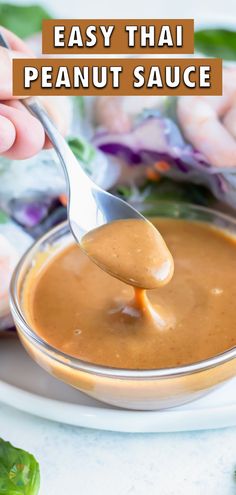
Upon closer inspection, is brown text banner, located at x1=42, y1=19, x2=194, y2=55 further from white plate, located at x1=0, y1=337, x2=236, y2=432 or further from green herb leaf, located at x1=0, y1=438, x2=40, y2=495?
green herb leaf, located at x1=0, y1=438, x2=40, y2=495

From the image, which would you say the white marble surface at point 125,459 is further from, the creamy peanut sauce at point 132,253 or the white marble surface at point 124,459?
the creamy peanut sauce at point 132,253

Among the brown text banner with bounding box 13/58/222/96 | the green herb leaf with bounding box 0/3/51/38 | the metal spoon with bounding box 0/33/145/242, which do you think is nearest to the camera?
the metal spoon with bounding box 0/33/145/242

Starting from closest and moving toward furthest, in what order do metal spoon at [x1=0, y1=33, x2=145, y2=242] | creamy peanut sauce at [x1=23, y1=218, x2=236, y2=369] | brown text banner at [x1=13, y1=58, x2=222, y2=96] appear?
creamy peanut sauce at [x1=23, y1=218, x2=236, y2=369], metal spoon at [x1=0, y1=33, x2=145, y2=242], brown text banner at [x1=13, y1=58, x2=222, y2=96]

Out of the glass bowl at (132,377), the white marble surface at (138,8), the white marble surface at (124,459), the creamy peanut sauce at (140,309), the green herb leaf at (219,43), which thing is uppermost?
the white marble surface at (138,8)

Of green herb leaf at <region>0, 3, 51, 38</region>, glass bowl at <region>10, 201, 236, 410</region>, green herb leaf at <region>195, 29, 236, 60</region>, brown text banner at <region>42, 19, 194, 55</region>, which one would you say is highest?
green herb leaf at <region>0, 3, 51, 38</region>

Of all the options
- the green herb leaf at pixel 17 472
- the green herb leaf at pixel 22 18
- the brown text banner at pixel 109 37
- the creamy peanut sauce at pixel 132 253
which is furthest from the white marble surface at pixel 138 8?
the green herb leaf at pixel 17 472

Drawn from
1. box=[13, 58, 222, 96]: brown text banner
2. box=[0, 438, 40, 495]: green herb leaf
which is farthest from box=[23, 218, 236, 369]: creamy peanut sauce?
box=[13, 58, 222, 96]: brown text banner

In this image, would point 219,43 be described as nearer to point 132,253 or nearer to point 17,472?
point 132,253
